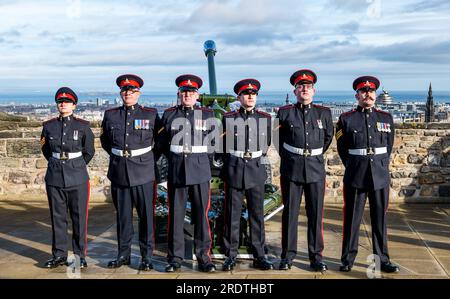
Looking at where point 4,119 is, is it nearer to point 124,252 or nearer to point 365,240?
point 124,252

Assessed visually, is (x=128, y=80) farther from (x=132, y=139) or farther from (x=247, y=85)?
(x=247, y=85)

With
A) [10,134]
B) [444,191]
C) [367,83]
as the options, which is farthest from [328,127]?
[10,134]

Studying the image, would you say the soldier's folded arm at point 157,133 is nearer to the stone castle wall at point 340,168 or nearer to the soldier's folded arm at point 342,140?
the soldier's folded arm at point 342,140

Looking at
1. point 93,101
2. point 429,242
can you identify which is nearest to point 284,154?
point 429,242

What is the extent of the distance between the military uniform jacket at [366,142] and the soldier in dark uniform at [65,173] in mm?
2339

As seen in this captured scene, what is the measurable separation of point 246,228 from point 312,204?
2.47 feet

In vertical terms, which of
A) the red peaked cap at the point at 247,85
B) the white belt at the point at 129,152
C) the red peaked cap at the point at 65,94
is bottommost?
the white belt at the point at 129,152

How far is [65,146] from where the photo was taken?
18.4 ft

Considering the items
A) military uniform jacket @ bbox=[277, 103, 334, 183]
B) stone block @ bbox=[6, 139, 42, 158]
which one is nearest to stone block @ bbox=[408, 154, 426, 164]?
military uniform jacket @ bbox=[277, 103, 334, 183]

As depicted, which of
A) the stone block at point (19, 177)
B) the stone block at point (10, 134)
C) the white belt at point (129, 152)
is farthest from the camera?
the stone block at point (10, 134)

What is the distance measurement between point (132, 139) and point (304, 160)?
1495mm

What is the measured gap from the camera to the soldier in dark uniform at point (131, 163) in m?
5.49

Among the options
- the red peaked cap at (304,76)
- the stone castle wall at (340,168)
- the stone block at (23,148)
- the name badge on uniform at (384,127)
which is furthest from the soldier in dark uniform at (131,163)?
the stone block at (23,148)

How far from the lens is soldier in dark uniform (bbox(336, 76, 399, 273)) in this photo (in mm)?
5395
